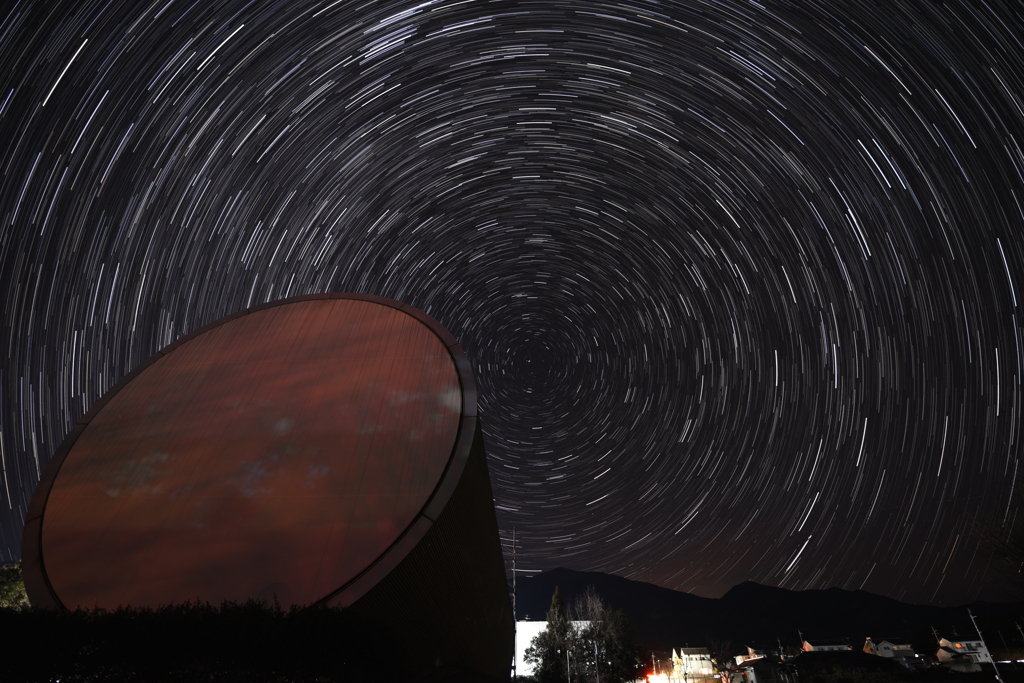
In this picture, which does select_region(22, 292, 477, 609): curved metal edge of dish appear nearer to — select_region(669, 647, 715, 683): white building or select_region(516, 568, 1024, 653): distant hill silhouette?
select_region(669, 647, 715, 683): white building

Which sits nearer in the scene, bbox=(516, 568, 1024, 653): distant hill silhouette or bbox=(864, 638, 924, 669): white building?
bbox=(864, 638, 924, 669): white building

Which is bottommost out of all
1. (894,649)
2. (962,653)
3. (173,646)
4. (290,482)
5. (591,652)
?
(894,649)

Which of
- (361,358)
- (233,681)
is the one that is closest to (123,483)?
(361,358)

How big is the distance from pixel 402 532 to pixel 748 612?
20605 centimetres

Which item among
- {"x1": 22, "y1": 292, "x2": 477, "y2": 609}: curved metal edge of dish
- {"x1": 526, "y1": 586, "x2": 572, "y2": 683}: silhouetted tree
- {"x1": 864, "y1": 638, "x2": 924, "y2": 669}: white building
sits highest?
{"x1": 22, "y1": 292, "x2": 477, "y2": 609}: curved metal edge of dish

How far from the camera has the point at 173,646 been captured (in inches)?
170

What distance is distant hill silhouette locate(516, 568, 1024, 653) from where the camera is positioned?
136375mm

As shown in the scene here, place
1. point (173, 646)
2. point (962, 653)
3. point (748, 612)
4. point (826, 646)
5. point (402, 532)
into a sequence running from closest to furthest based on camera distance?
point (173, 646)
point (402, 532)
point (962, 653)
point (826, 646)
point (748, 612)

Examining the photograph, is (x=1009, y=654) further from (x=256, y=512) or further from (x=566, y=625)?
(x=256, y=512)

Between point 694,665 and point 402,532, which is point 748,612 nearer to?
point 694,665

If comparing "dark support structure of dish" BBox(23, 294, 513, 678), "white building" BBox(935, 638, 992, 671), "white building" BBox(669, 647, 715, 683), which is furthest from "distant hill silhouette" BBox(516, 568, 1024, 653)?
"dark support structure of dish" BBox(23, 294, 513, 678)

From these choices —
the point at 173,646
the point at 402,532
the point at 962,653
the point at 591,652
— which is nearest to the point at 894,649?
the point at 962,653

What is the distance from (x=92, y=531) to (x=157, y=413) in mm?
2271

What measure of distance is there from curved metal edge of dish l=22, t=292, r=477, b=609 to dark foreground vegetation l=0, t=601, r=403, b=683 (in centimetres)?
98
